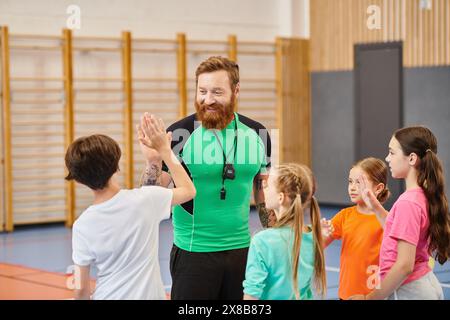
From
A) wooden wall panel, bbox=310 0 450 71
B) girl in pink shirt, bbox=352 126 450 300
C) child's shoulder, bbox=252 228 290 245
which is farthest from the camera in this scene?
wooden wall panel, bbox=310 0 450 71

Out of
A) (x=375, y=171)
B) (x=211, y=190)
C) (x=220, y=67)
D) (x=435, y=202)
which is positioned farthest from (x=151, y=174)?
(x=435, y=202)

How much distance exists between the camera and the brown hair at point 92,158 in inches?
98.7

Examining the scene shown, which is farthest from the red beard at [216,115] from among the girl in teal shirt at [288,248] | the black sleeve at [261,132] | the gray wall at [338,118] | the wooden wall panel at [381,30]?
the gray wall at [338,118]

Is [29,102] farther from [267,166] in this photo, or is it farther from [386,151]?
[267,166]

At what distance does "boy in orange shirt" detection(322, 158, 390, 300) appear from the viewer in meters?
3.16

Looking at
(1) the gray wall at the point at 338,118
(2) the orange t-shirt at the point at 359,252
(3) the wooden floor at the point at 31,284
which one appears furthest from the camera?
(1) the gray wall at the point at 338,118

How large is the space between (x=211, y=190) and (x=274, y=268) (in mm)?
569

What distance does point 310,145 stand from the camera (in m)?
11.7

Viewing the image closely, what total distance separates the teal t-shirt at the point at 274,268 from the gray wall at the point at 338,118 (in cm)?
776

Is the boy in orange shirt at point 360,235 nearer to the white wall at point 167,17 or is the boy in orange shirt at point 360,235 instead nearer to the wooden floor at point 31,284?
the wooden floor at point 31,284

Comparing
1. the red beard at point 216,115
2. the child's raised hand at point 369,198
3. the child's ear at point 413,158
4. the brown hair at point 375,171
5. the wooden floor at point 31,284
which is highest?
the red beard at point 216,115

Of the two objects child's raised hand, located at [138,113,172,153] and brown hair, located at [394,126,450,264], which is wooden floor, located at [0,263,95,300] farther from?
brown hair, located at [394,126,450,264]

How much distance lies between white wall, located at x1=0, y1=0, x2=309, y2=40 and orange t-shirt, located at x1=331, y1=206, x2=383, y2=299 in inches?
266

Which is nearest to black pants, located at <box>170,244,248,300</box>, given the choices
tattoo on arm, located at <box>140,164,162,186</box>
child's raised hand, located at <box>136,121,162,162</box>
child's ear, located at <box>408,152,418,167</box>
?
tattoo on arm, located at <box>140,164,162,186</box>
